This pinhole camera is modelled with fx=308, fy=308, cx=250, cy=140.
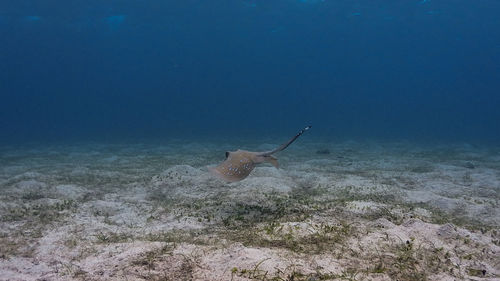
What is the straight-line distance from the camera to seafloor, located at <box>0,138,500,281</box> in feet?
12.6

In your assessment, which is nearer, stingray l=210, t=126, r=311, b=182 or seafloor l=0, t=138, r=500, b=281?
seafloor l=0, t=138, r=500, b=281

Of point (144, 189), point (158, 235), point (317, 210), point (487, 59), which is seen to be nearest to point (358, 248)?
point (317, 210)

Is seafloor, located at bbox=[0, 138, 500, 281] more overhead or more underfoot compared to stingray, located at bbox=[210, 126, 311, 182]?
more underfoot

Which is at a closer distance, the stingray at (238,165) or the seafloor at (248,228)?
the seafloor at (248,228)

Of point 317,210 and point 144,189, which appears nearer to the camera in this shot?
point 317,210

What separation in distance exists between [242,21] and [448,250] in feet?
205

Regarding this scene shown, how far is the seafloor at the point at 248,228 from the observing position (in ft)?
12.6

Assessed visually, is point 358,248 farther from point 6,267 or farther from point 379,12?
point 379,12

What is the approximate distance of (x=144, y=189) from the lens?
392 inches

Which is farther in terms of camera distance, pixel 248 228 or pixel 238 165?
pixel 238 165

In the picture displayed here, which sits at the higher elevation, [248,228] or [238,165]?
[238,165]

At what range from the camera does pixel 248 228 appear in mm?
5680

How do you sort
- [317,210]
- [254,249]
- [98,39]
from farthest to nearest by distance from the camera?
1. [98,39]
2. [317,210]
3. [254,249]

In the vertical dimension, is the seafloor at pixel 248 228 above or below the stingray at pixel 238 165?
below
